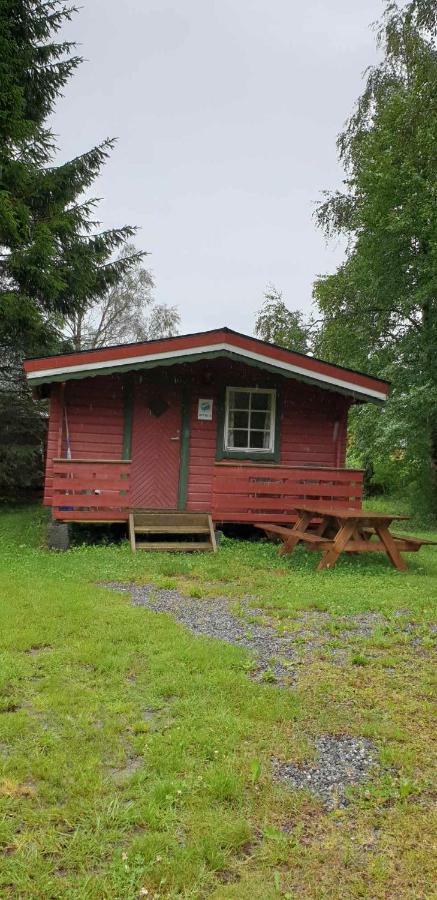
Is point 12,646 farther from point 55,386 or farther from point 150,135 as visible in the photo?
point 150,135

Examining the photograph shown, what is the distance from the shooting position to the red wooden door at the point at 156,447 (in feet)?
32.6

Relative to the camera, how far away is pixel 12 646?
3.91 meters

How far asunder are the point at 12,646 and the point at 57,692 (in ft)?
2.81

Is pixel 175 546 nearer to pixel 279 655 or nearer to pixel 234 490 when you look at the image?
pixel 234 490

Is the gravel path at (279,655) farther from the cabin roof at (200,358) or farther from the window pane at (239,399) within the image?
the window pane at (239,399)

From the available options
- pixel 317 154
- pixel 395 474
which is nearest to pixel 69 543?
pixel 395 474

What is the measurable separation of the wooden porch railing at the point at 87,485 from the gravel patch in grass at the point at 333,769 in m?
6.16

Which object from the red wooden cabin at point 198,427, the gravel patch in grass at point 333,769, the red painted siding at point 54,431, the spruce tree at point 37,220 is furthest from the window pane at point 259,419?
the gravel patch in grass at point 333,769

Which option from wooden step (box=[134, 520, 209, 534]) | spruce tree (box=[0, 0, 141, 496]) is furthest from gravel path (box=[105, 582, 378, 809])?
spruce tree (box=[0, 0, 141, 496])

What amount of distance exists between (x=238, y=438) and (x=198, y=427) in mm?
767

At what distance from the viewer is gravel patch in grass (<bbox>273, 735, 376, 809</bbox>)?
7.89 feet

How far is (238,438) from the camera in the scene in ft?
33.9

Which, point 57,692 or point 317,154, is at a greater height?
point 317,154

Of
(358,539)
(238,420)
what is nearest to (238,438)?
(238,420)
